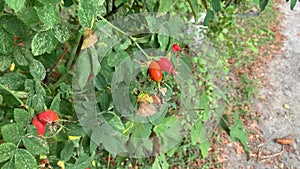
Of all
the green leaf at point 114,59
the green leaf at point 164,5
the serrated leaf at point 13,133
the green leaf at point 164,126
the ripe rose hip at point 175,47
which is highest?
the green leaf at point 164,5

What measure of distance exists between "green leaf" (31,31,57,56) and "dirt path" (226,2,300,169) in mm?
2354

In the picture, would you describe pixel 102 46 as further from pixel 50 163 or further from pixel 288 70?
pixel 288 70

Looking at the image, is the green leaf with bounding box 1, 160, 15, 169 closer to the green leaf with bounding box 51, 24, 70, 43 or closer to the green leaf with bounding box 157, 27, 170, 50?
the green leaf with bounding box 51, 24, 70, 43

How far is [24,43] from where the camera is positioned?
87 centimetres

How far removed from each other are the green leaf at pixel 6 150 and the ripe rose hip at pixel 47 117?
85 mm

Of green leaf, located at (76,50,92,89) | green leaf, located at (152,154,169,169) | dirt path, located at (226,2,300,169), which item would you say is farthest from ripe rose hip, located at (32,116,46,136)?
dirt path, located at (226,2,300,169)

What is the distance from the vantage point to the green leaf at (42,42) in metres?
0.74

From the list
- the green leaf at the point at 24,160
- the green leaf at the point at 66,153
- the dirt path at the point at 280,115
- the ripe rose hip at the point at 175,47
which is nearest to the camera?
the green leaf at the point at 24,160

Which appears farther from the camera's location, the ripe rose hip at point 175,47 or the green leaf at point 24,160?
the ripe rose hip at point 175,47

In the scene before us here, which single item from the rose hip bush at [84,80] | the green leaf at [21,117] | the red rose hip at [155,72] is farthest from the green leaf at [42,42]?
the red rose hip at [155,72]

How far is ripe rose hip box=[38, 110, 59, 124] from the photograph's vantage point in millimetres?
777

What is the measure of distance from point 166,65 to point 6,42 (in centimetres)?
32

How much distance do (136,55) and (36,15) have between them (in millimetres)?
271

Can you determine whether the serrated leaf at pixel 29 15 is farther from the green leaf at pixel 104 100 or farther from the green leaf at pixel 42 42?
the green leaf at pixel 104 100
